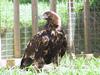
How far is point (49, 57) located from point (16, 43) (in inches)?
30.7

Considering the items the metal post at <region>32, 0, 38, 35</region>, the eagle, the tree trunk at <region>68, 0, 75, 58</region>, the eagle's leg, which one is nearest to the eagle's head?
the eagle

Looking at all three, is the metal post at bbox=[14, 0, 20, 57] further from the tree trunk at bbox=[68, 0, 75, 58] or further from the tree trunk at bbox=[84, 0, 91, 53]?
the tree trunk at bbox=[84, 0, 91, 53]

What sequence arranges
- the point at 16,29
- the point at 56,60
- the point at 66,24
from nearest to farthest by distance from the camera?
1. the point at 56,60
2. the point at 16,29
3. the point at 66,24

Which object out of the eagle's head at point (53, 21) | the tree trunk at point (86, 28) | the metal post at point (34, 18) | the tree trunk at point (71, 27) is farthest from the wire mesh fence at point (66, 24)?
the eagle's head at point (53, 21)

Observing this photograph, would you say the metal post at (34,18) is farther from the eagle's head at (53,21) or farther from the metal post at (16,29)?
the eagle's head at (53,21)

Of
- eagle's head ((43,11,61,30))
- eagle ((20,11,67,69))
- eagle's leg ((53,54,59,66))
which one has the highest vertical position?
eagle's head ((43,11,61,30))

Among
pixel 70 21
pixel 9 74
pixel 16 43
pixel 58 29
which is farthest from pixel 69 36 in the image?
pixel 9 74

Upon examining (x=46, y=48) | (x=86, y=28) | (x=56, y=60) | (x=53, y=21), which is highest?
(x=53, y=21)

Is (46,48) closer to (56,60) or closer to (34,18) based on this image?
(56,60)

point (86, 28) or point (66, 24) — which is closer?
point (86, 28)

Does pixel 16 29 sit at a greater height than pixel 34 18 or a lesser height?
lesser

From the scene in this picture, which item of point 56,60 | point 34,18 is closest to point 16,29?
point 34,18

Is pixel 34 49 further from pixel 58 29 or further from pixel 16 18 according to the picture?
pixel 16 18

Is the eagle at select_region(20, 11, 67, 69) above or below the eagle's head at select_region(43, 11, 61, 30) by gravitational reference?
below
